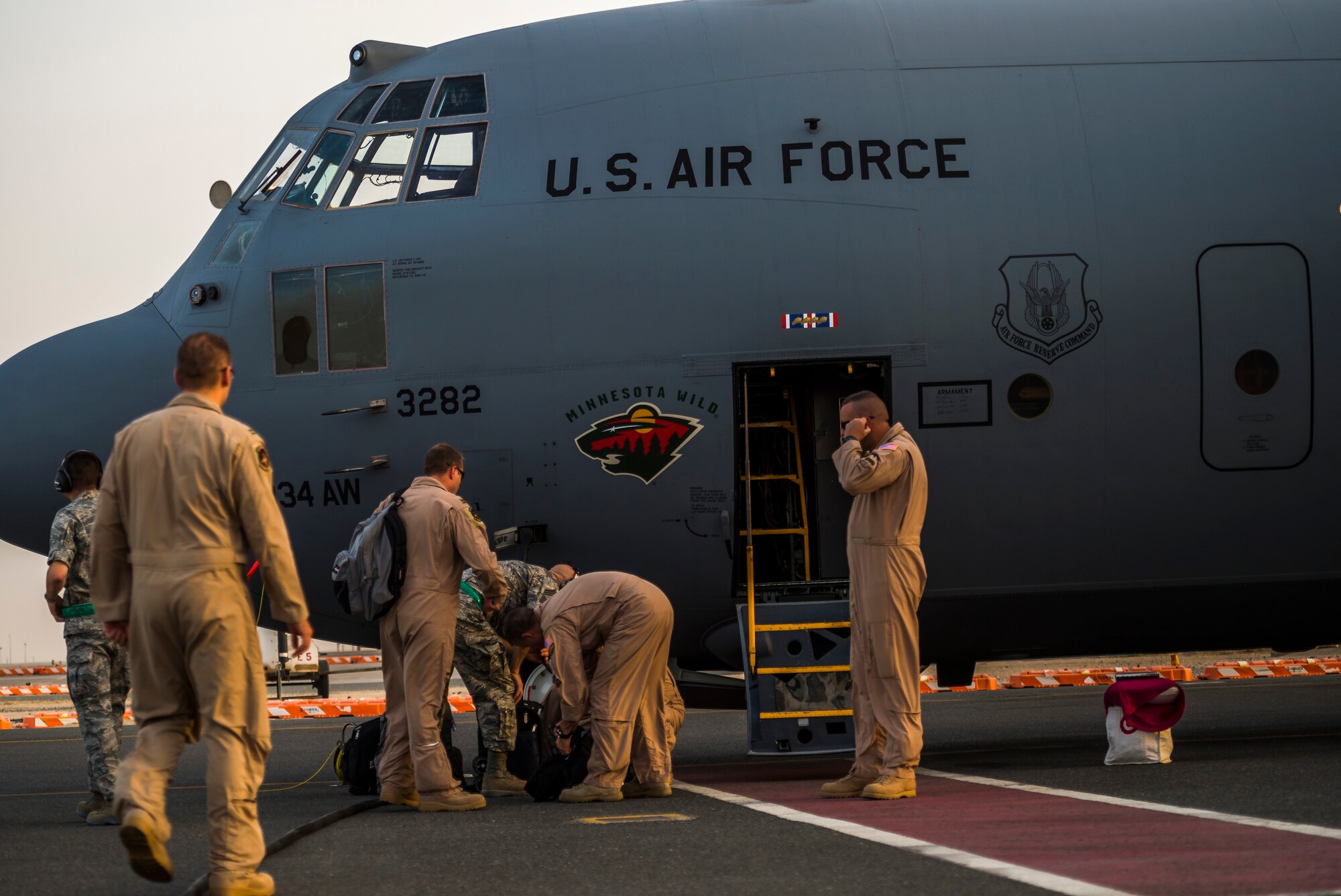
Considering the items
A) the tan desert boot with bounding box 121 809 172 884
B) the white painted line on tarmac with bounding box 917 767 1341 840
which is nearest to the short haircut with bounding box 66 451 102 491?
the tan desert boot with bounding box 121 809 172 884

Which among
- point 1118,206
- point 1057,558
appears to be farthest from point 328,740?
point 1118,206

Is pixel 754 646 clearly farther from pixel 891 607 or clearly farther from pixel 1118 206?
pixel 1118 206

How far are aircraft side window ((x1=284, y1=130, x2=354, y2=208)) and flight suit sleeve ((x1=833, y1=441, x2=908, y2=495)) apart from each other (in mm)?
4527

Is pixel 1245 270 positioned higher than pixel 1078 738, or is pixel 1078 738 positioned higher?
pixel 1245 270

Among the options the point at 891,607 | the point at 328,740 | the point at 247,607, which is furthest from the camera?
the point at 328,740

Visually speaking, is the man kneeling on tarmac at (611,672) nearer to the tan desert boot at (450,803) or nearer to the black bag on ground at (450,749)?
the tan desert boot at (450,803)

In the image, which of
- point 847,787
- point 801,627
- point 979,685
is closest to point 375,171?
point 801,627

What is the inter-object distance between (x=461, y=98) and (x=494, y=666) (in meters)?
4.03

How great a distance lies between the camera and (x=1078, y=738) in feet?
39.0

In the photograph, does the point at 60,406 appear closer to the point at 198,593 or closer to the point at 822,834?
the point at 198,593

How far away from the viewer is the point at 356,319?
9.63m

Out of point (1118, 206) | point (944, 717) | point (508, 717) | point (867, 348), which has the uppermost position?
point (1118, 206)

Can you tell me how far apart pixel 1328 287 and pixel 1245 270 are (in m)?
0.59

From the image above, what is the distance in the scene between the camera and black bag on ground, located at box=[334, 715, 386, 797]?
9172 millimetres
